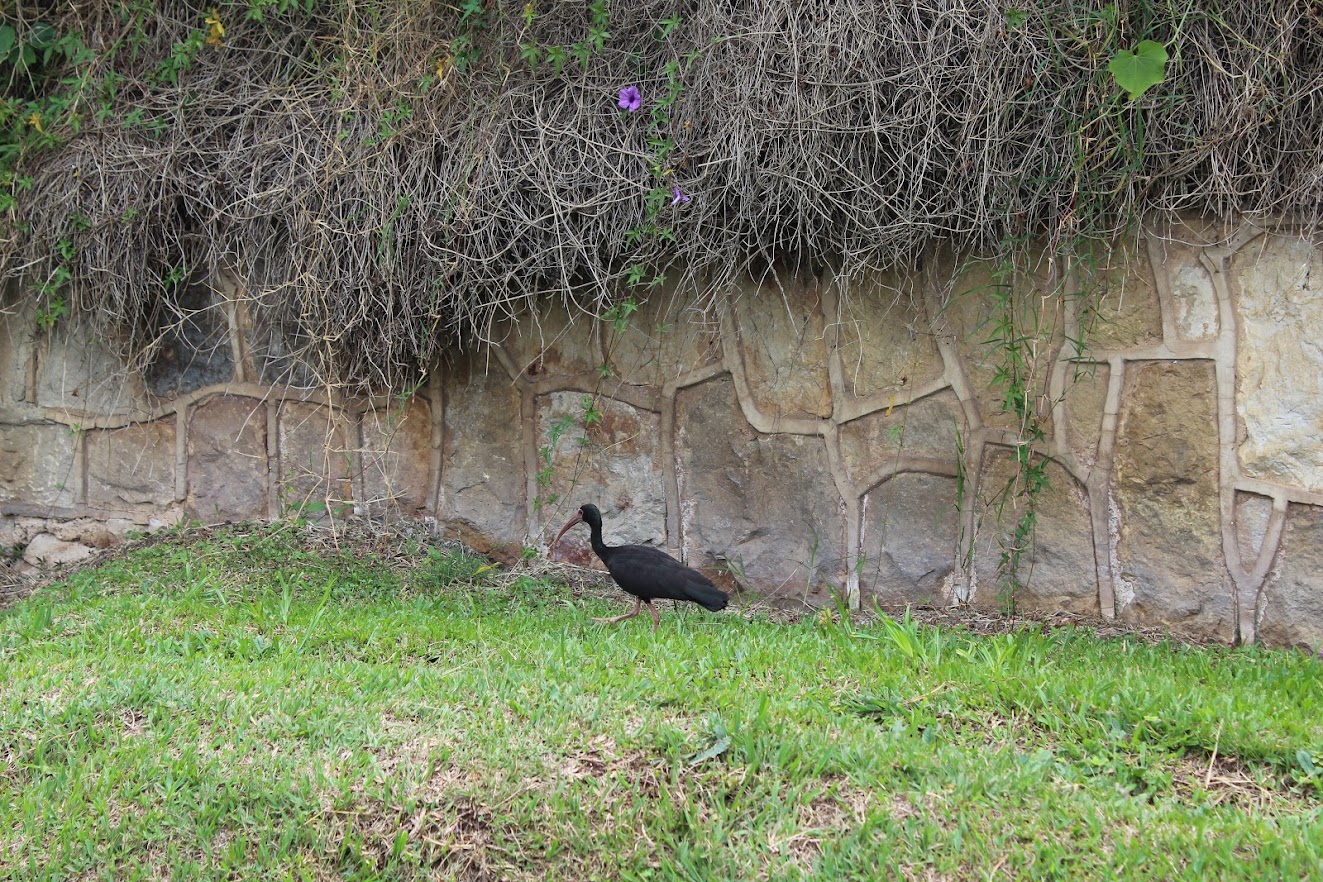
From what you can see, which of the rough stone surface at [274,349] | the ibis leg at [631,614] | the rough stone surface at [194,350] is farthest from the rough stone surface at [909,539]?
the rough stone surface at [194,350]

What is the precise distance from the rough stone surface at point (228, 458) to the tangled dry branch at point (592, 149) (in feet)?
1.65

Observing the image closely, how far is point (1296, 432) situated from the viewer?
4.39 meters

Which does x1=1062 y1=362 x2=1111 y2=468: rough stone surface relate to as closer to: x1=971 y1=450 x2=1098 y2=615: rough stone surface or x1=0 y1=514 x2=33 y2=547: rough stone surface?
x1=971 y1=450 x2=1098 y2=615: rough stone surface

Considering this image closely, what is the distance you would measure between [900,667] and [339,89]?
12.6ft

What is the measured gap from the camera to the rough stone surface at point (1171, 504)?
4.54 meters

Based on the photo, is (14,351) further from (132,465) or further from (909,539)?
(909,539)

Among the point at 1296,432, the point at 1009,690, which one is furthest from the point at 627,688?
the point at 1296,432

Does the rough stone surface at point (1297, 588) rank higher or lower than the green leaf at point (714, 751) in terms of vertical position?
higher

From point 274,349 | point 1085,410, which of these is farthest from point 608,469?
point 1085,410

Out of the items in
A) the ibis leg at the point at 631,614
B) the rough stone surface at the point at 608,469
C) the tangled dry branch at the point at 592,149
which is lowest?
the ibis leg at the point at 631,614

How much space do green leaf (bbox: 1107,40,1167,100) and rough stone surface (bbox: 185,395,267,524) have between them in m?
4.29

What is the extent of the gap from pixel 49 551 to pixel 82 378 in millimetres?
978

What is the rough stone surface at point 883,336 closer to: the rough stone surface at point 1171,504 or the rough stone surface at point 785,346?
the rough stone surface at point 785,346

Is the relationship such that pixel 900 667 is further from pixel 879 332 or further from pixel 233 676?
pixel 233 676
